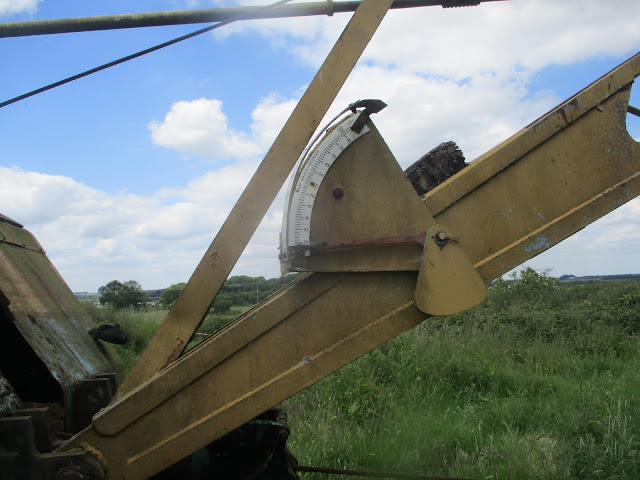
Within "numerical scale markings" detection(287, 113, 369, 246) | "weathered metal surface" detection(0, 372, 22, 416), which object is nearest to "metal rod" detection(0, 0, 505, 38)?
"numerical scale markings" detection(287, 113, 369, 246)

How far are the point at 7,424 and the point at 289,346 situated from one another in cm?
105

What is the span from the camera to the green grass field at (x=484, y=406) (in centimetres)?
373

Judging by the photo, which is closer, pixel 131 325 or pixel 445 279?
pixel 445 279

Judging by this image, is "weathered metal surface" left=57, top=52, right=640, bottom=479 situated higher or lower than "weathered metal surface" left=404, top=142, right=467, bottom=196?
lower

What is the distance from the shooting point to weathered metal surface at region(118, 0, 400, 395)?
6.62 feet

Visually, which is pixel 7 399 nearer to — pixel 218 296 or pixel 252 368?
pixel 252 368

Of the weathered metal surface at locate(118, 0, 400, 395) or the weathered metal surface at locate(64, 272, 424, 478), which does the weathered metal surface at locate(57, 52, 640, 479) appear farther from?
the weathered metal surface at locate(118, 0, 400, 395)

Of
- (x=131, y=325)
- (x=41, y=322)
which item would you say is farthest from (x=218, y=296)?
(x=41, y=322)

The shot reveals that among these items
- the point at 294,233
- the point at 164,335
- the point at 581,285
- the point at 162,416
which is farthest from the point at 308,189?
the point at 581,285

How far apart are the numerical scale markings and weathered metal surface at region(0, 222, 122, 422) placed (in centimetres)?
140

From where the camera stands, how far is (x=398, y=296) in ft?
6.51

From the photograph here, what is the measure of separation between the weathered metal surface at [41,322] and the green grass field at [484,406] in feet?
5.80

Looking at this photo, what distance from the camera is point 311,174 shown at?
6.36 ft

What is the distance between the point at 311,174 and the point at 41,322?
173cm
